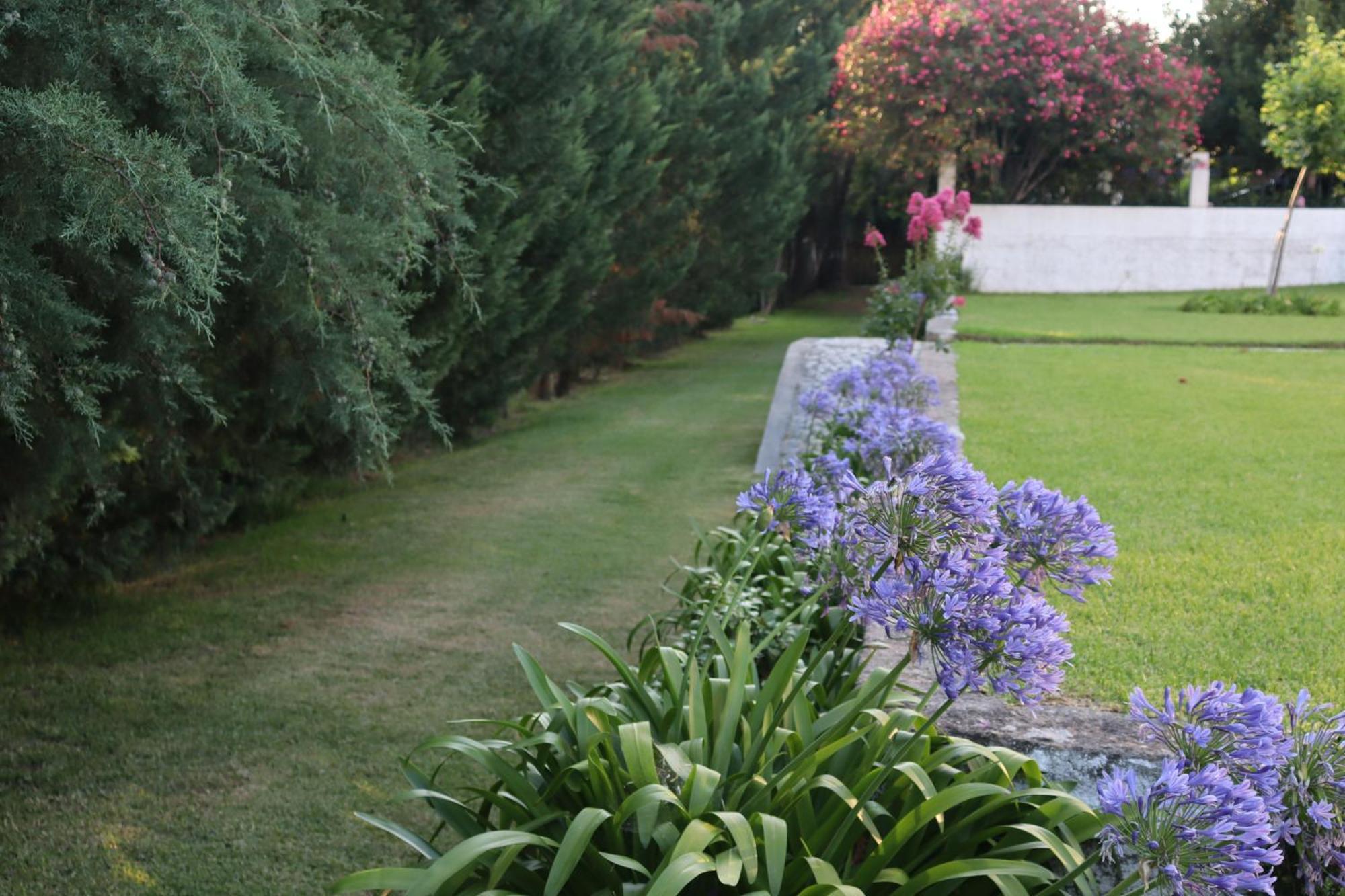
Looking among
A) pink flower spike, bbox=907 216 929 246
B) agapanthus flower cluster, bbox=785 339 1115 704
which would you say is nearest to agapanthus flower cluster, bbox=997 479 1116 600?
agapanthus flower cluster, bbox=785 339 1115 704

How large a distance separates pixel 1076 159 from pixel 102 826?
75.6 ft

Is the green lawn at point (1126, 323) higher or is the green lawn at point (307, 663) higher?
the green lawn at point (1126, 323)

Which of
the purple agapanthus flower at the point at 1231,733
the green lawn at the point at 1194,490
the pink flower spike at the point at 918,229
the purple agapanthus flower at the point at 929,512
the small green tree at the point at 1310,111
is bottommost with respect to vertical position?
the green lawn at the point at 1194,490

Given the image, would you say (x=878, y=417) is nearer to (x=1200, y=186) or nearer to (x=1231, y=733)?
(x=1231, y=733)

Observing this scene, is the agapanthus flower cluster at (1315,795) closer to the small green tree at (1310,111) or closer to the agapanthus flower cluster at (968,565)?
the agapanthus flower cluster at (968,565)

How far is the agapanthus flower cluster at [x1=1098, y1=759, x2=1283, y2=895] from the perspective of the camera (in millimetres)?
1724

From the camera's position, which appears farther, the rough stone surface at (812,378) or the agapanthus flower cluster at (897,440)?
the rough stone surface at (812,378)

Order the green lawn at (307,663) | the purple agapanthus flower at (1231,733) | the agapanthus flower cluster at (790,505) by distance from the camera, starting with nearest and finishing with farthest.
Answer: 1. the purple agapanthus flower at (1231,733)
2. the agapanthus flower cluster at (790,505)
3. the green lawn at (307,663)

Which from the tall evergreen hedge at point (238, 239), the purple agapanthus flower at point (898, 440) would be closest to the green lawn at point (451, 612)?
the tall evergreen hedge at point (238, 239)

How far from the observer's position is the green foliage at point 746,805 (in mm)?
2180

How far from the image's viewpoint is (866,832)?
8.34 ft

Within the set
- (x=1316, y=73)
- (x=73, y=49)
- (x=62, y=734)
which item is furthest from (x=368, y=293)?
(x=1316, y=73)

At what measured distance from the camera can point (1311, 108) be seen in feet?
61.4

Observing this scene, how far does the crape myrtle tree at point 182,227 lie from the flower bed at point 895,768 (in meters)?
1.45
